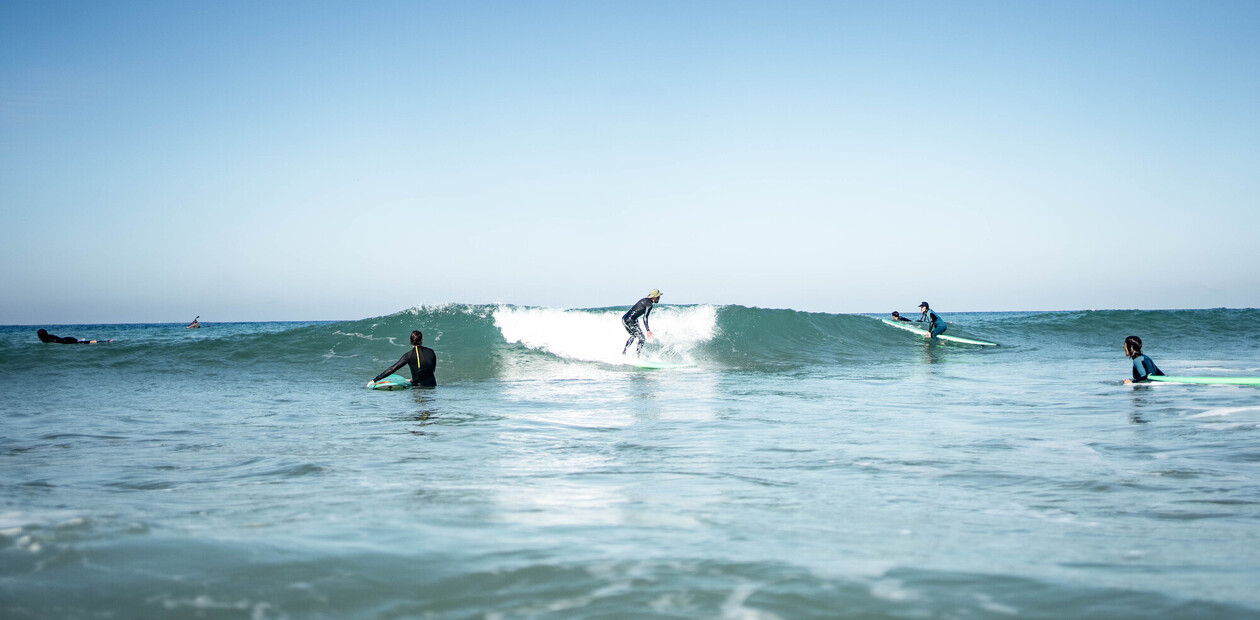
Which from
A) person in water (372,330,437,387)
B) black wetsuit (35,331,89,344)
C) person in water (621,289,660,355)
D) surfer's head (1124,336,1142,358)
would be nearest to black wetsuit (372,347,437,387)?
person in water (372,330,437,387)

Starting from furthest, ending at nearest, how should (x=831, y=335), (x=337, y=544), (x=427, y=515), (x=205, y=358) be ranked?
(x=831, y=335) → (x=205, y=358) → (x=427, y=515) → (x=337, y=544)

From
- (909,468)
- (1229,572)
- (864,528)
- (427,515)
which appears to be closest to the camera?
(1229,572)

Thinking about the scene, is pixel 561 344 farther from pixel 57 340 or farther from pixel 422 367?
pixel 57 340

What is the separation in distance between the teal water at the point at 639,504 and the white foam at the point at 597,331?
917cm

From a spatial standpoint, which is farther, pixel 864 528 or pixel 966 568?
pixel 864 528

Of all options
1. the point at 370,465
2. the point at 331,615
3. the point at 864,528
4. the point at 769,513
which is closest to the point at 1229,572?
the point at 864,528

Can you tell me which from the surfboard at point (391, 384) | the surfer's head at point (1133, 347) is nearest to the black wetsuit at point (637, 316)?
the surfboard at point (391, 384)

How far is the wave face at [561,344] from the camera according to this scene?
59.2ft

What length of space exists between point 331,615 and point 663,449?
408 centimetres

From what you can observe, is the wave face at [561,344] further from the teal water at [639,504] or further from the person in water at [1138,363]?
the person in water at [1138,363]

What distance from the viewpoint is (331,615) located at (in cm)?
252

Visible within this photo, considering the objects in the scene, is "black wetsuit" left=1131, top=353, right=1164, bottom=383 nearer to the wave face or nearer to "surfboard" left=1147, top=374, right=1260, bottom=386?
"surfboard" left=1147, top=374, right=1260, bottom=386

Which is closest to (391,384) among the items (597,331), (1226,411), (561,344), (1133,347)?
(561,344)

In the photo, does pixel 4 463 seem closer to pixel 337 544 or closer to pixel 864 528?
pixel 337 544
